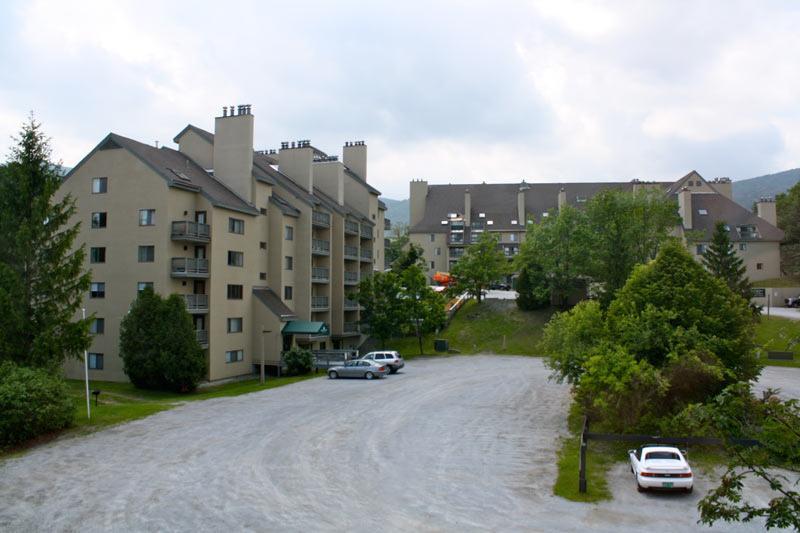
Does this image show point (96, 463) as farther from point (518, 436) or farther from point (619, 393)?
point (619, 393)

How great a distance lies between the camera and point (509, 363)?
167ft

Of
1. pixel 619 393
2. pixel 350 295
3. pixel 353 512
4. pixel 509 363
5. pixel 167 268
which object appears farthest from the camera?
pixel 350 295

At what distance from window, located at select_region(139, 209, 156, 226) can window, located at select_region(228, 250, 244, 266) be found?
18.7 feet

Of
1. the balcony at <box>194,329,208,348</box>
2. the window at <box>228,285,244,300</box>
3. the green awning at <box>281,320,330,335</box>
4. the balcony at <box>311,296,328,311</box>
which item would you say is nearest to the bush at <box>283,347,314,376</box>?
the green awning at <box>281,320,330,335</box>

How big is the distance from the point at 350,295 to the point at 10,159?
105 ft

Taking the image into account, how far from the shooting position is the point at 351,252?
5969cm

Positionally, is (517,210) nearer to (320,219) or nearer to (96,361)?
(320,219)

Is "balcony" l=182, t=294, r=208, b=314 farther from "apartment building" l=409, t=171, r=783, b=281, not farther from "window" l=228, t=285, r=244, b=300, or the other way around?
"apartment building" l=409, t=171, r=783, b=281

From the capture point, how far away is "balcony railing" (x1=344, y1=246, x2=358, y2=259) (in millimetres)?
58938

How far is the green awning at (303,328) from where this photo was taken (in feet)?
158

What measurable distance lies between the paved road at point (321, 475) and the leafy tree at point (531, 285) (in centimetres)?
3149

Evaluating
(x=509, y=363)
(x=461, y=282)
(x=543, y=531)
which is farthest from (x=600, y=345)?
(x=461, y=282)

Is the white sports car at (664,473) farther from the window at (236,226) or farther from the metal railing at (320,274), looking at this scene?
the metal railing at (320,274)

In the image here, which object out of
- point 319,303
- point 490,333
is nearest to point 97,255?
point 319,303
